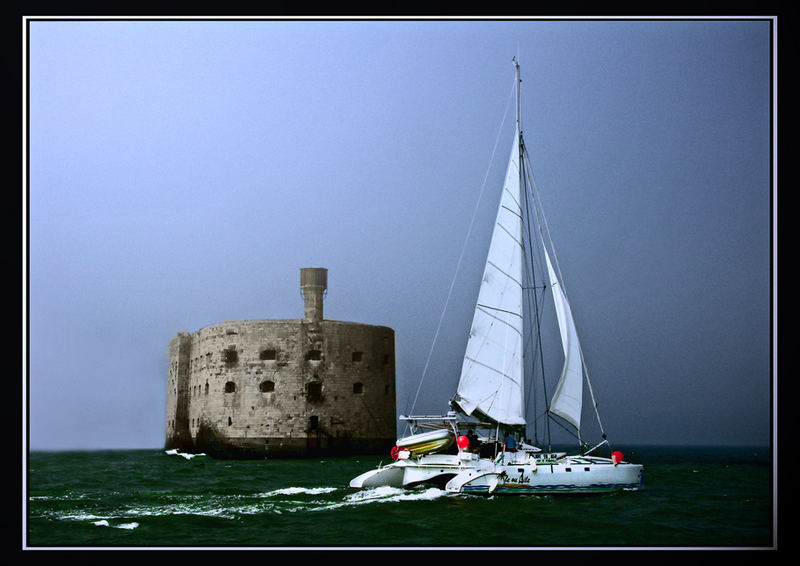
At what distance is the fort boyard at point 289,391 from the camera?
19.0m

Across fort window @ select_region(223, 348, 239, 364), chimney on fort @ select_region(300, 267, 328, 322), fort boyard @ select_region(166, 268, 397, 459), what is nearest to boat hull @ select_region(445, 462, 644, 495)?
chimney on fort @ select_region(300, 267, 328, 322)

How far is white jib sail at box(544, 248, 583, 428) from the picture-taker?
1113 centimetres

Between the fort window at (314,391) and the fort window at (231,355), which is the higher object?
the fort window at (231,355)

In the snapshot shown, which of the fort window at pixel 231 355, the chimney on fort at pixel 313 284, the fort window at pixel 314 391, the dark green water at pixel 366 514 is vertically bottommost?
the dark green water at pixel 366 514

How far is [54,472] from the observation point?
9.19 metres

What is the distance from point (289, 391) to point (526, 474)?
911cm

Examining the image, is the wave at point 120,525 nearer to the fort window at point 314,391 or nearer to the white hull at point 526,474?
the white hull at point 526,474

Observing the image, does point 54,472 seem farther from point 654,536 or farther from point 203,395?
point 203,395

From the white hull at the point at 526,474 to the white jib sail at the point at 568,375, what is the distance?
1.62 feet

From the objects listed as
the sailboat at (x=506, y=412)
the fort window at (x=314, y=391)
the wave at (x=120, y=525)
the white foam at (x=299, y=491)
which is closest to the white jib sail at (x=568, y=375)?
the sailboat at (x=506, y=412)

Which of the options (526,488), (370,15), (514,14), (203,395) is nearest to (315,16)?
(370,15)

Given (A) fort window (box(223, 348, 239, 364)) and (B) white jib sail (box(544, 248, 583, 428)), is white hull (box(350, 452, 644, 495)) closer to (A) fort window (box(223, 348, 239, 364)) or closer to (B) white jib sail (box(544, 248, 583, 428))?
(B) white jib sail (box(544, 248, 583, 428))

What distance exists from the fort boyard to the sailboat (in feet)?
23.9
